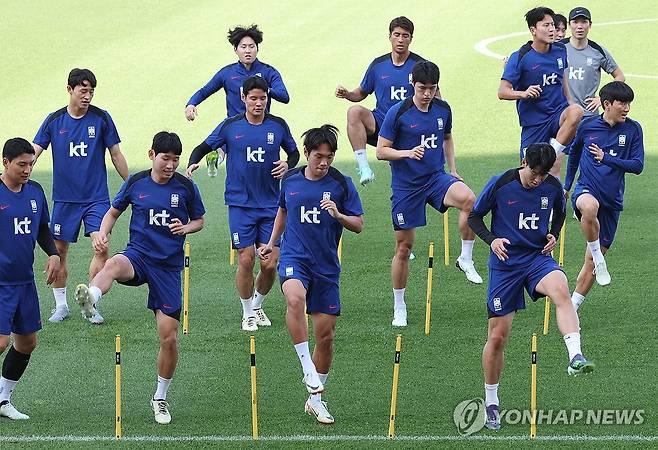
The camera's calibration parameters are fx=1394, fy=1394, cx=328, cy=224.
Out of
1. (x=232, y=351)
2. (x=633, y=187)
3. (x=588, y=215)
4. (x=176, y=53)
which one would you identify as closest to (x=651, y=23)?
(x=176, y=53)

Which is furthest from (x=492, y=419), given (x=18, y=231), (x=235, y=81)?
(x=235, y=81)

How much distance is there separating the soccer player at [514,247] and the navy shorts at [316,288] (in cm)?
136

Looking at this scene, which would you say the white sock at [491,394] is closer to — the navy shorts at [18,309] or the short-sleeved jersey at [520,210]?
the short-sleeved jersey at [520,210]

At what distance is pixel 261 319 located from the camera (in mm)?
15297

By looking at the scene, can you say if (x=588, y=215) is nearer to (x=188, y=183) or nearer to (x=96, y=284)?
(x=188, y=183)

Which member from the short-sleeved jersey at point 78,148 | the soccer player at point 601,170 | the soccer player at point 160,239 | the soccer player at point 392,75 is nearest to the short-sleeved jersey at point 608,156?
the soccer player at point 601,170

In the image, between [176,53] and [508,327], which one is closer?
[508,327]

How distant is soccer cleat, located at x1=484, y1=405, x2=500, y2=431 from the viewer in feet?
39.1

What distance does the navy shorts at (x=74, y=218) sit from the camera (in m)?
15.4

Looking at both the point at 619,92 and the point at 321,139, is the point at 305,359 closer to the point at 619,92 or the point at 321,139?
the point at 321,139

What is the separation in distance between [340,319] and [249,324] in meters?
1.05

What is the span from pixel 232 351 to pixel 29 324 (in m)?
2.84

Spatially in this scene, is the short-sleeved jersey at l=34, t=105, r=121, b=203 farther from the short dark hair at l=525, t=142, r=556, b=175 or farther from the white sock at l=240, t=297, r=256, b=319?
the short dark hair at l=525, t=142, r=556, b=175

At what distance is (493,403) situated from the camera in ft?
39.4
